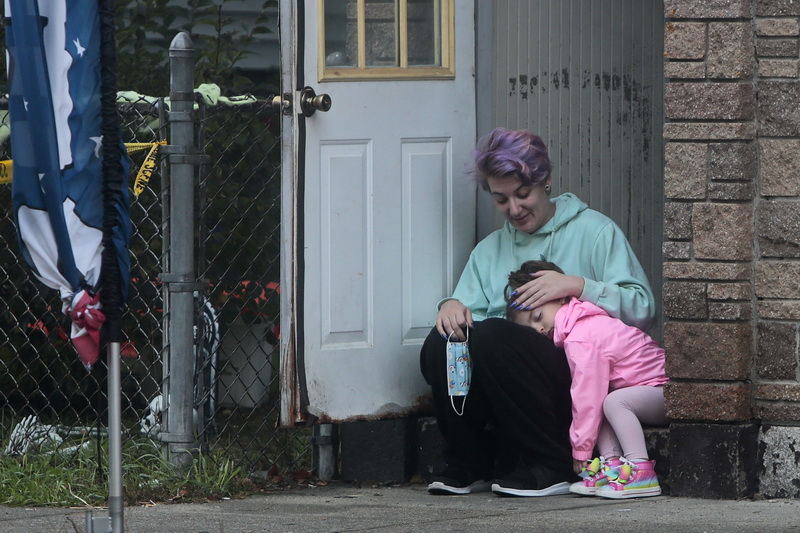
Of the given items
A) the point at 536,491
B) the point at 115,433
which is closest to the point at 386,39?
the point at 536,491

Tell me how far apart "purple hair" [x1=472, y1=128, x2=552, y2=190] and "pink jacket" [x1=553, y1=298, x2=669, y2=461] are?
1.67 feet

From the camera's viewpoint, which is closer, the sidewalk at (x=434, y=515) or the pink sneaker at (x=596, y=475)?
the sidewalk at (x=434, y=515)

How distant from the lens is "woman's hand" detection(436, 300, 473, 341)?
4.79m

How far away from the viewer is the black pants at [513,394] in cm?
466

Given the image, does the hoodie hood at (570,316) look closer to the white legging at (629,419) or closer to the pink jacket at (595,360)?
the pink jacket at (595,360)

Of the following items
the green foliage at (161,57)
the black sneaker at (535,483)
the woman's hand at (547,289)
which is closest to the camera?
the black sneaker at (535,483)

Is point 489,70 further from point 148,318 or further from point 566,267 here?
point 148,318

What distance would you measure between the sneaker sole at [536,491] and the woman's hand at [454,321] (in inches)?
21.5

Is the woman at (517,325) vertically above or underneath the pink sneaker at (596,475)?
above

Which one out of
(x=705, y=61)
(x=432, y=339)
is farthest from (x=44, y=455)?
(x=705, y=61)

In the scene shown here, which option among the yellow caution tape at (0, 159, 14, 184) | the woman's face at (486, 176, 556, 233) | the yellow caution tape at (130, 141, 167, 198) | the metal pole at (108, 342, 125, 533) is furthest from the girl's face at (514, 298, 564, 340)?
the metal pole at (108, 342, 125, 533)

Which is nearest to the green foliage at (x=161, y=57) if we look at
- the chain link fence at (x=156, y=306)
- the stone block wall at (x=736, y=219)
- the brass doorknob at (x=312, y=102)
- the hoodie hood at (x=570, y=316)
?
the chain link fence at (x=156, y=306)

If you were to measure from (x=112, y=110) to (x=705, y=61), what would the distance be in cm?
211

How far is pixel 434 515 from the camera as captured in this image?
4.37 meters
